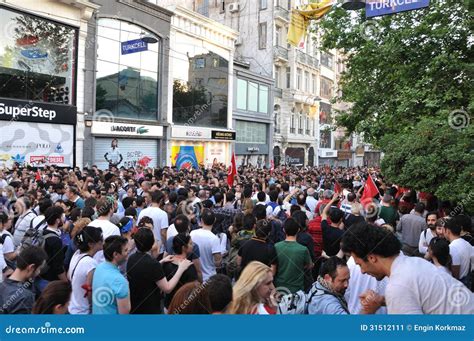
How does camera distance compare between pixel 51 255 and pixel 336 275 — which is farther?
pixel 51 255

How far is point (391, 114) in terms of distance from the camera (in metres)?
14.1

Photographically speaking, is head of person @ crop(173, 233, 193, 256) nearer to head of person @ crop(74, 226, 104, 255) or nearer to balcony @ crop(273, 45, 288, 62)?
head of person @ crop(74, 226, 104, 255)

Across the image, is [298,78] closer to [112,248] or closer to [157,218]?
[157,218]

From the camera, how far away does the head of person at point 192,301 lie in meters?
3.00

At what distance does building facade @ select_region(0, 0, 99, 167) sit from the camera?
17.5m

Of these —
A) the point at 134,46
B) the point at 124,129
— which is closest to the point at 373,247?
the point at 134,46

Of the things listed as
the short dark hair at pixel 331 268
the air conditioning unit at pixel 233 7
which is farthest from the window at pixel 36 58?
the air conditioning unit at pixel 233 7

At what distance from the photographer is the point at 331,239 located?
6.19 meters

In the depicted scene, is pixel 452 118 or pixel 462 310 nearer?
pixel 462 310

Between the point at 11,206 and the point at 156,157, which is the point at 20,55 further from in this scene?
the point at 11,206

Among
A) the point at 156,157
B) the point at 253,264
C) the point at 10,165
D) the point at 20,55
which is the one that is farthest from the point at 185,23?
the point at 253,264

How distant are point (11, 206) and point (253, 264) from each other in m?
6.20

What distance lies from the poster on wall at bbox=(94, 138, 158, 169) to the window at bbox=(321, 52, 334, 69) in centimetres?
2757
